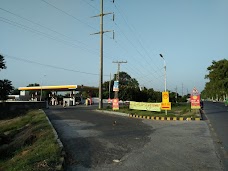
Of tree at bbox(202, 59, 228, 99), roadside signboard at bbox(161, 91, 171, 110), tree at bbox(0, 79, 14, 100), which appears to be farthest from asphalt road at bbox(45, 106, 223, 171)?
tree at bbox(202, 59, 228, 99)

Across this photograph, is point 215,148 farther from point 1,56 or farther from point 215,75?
point 215,75

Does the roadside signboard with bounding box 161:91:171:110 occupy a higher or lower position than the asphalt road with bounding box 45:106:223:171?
higher

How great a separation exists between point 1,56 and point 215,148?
13.4 m

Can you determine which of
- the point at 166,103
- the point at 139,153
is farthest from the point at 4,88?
the point at 166,103

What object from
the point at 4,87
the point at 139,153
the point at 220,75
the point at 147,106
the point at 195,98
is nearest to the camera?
the point at 139,153

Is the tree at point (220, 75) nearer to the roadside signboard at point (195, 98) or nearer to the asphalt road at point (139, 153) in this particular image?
the roadside signboard at point (195, 98)

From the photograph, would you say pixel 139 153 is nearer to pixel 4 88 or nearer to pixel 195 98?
pixel 4 88

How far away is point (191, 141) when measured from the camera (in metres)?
11.7

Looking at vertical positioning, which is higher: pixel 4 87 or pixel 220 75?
pixel 220 75

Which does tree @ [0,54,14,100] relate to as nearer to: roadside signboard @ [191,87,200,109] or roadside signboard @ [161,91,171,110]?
roadside signboard @ [161,91,171,110]

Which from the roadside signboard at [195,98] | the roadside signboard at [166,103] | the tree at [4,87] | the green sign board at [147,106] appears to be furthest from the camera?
the green sign board at [147,106]

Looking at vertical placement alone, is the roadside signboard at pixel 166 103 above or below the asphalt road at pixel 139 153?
above

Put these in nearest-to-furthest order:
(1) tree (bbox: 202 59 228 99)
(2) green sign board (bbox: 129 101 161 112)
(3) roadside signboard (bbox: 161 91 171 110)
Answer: (3) roadside signboard (bbox: 161 91 171 110), (2) green sign board (bbox: 129 101 161 112), (1) tree (bbox: 202 59 228 99)

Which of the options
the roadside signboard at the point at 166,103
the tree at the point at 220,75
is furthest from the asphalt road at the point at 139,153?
the tree at the point at 220,75
